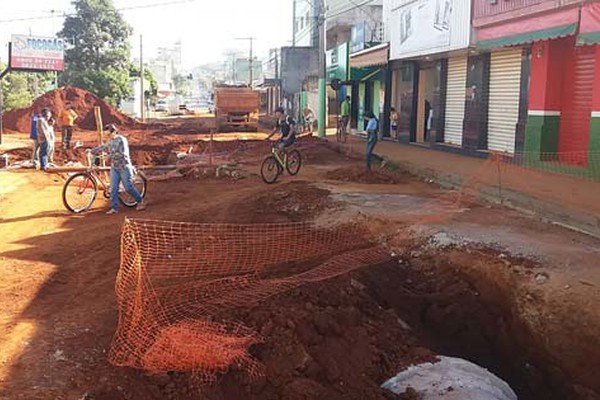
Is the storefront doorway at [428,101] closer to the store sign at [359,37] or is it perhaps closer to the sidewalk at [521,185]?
the sidewalk at [521,185]

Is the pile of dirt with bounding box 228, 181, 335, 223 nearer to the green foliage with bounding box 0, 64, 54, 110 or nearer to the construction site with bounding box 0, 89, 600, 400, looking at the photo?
the construction site with bounding box 0, 89, 600, 400

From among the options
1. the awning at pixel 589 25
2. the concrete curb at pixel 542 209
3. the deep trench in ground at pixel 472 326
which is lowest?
the deep trench in ground at pixel 472 326

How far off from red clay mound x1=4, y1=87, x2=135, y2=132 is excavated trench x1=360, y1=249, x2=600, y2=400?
34759 mm

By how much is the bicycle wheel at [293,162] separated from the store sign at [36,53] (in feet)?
68.3

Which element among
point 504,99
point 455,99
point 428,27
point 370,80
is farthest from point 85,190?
point 370,80

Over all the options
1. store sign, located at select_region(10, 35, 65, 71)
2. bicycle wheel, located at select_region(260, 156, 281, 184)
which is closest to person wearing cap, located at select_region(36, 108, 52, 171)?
bicycle wheel, located at select_region(260, 156, 281, 184)

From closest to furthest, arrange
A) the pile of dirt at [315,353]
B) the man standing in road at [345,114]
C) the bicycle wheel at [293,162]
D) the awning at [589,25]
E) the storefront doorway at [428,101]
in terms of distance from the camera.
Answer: the pile of dirt at [315,353] < the awning at [589,25] < the bicycle wheel at [293,162] < the storefront doorway at [428,101] < the man standing in road at [345,114]

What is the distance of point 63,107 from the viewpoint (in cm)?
3841

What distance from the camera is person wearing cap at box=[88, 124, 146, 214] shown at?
11523 mm

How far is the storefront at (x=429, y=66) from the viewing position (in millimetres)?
20062

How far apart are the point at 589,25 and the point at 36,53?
95.7 feet

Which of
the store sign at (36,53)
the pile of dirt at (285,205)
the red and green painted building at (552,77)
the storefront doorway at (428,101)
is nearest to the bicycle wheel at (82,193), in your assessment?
the pile of dirt at (285,205)

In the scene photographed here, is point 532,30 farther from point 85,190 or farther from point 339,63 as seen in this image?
point 339,63

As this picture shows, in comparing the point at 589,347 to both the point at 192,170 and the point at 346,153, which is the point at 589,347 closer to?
the point at 192,170
